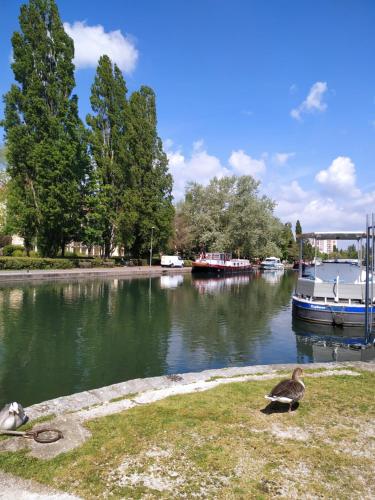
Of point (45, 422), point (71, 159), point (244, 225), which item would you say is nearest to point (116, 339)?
point (45, 422)

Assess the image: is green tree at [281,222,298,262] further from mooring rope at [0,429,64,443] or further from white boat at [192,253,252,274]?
mooring rope at [0,429,64,443]

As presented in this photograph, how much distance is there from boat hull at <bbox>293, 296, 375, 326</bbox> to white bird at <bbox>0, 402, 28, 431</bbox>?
1727 centimetres

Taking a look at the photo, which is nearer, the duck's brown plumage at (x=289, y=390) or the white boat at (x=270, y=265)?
the duck's brown plumage at (x=289, y=390)

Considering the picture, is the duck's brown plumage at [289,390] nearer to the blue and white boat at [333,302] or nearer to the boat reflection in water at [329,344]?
the boat reflection in water at [329,344]

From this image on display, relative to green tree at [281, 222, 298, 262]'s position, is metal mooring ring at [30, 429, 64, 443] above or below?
below

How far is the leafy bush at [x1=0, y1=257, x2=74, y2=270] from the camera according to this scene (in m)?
40.9

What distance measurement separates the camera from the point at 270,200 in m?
84.7

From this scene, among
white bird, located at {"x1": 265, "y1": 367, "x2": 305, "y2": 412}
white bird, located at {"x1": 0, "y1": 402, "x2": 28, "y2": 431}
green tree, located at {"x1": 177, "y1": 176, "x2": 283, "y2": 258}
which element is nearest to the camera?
white bird, located at {"x1": 0, "y1": 402, "x2": 28, "y2": 431}

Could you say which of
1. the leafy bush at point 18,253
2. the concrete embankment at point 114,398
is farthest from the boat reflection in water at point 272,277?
the concrete embankment at point 114,398

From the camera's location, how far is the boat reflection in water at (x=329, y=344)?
1559 cm

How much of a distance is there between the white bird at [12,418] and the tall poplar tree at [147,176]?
5188cm

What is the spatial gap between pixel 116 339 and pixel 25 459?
1149cm

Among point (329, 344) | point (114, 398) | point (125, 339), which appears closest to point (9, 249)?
point (125, 339)

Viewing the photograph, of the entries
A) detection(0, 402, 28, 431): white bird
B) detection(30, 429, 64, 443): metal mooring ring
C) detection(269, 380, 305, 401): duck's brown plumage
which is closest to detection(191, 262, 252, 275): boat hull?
detection(269, 380, 305, 401): duck's brown plumage
